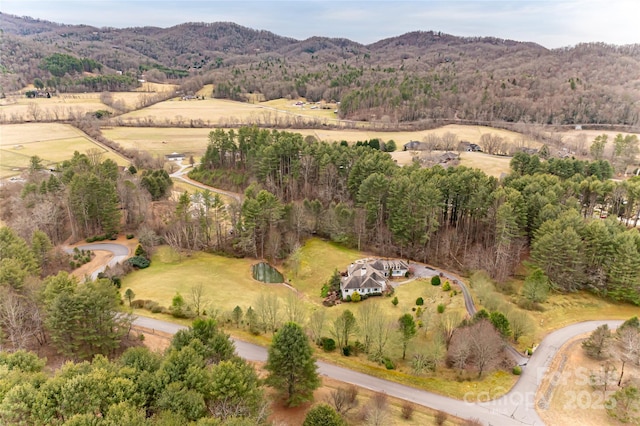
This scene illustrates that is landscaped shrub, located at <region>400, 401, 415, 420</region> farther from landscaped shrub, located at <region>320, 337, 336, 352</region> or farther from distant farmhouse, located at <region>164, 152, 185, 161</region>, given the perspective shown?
distant farmhouse, located at <region>164, 152, 185, 161</region>

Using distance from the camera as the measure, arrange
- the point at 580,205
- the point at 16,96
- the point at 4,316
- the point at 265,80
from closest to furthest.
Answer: the point at 4,316 < the point at 580,205 < the point at 16,96 < the point at 265,80

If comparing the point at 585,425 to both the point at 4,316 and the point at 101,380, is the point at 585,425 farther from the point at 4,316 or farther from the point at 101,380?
the point at 4,316

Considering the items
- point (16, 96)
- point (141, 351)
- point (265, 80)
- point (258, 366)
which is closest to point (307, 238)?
point (258, 366)

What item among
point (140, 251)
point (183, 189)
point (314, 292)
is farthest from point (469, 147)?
point (140, 251)

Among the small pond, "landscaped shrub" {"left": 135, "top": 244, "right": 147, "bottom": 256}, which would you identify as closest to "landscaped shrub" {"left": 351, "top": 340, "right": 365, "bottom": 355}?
the small pond

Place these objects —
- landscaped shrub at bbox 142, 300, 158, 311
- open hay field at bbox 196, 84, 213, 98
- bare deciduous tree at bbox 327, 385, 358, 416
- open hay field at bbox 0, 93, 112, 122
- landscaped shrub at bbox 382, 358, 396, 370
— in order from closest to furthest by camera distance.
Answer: bare deciduous tree at bbox 327, 385, 358, 416
landscaped shrub at bbox 382, 358, 396, 370
landscaped shrub at bbox 142, 300, 158, 311
open hay field at bbox 0, 93, 112, 122
open hay field at bbox 196, 84, 213, 98

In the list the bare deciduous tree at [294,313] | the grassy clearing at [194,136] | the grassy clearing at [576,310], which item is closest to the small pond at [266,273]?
the bare deciduous tree at [294,313]

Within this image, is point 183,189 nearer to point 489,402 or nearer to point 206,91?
point 489,402
